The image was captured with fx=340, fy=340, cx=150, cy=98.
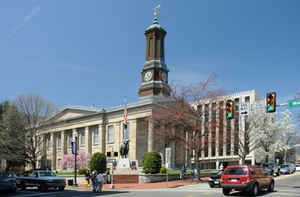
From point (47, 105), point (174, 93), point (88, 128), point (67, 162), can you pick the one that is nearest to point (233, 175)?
point (174, 93)

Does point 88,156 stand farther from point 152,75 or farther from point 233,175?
point 233,175

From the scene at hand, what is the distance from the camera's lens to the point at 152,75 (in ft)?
227

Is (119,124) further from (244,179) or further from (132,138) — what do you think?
(244,179)

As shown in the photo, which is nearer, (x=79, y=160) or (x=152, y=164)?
(x=152, y=164)

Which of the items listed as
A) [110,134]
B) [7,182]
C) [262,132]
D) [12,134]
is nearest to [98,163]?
[7,182]

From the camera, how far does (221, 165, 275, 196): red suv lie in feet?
61.8

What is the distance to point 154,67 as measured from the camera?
2717 inches

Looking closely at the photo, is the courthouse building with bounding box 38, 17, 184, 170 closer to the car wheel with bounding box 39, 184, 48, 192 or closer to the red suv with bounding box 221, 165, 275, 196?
the car wheel with bounding box 39, 184, 48, 192

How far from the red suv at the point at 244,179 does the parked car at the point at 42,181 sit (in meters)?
13.5

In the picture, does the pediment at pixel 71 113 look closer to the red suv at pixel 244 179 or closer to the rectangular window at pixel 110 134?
the rectangular window at pixel 110 134

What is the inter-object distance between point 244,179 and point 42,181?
15.7 m

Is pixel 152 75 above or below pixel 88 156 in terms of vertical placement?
above

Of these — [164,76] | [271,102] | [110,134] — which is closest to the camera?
[271,102]

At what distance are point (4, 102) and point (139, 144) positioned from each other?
30.4 metres
